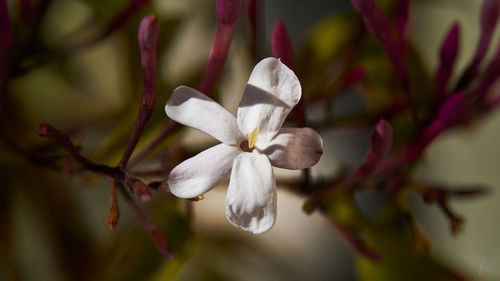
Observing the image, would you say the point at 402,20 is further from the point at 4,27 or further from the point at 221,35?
the point at 4,27

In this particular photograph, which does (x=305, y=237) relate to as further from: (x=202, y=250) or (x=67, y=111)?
(x=67, y=111)

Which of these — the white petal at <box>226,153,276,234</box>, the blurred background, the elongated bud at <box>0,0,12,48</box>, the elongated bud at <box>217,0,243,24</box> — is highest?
the elongated bud at <box>0,0,12,48</box>

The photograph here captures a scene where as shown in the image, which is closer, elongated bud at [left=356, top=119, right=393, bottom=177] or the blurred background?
elongated bud at [left=356, top=119, right=393, bottom=177]

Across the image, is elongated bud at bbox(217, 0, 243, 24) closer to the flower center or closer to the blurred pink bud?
the flower center

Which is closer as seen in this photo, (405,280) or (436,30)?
(405,280)

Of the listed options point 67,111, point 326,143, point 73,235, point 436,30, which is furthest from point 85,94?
point 436,30

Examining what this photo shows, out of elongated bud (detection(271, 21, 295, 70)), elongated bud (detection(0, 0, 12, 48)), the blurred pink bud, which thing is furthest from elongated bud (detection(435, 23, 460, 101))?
elongated bud (detection(0, 0, 12, 48))

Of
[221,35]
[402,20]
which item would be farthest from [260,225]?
[402,20]

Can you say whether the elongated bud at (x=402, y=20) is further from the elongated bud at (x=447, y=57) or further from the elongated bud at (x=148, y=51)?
the elongated bud at (x=148, y=51)
